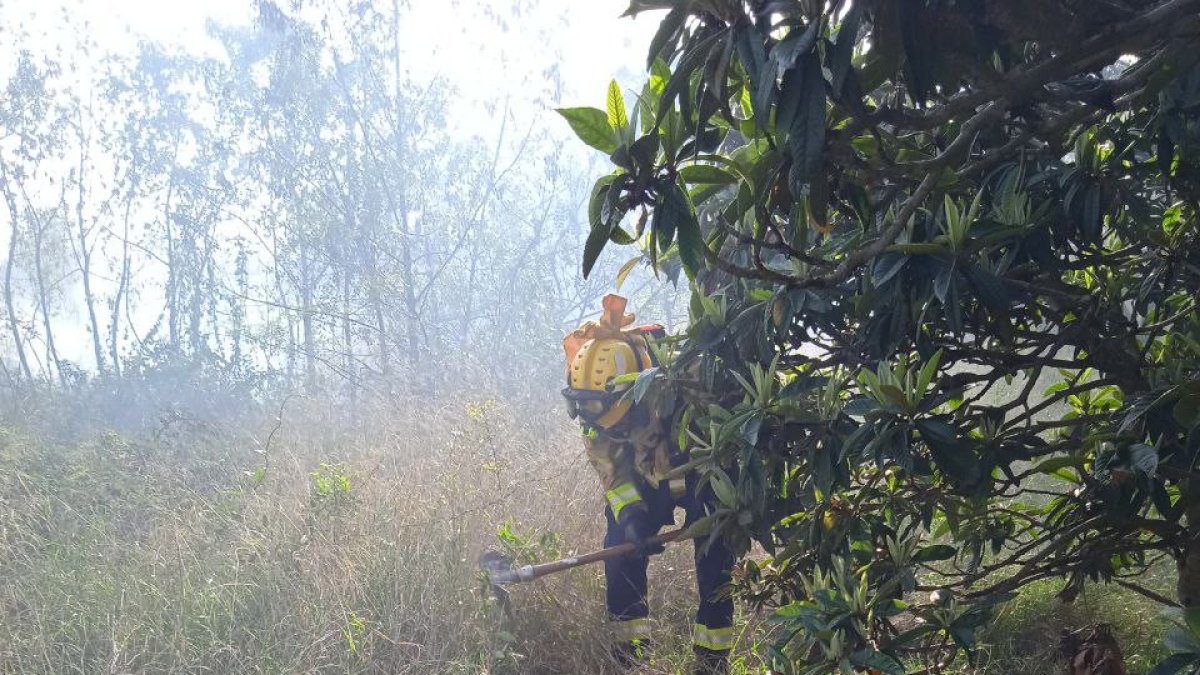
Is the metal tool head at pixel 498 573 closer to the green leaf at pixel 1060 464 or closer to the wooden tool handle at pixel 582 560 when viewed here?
the wooden tool handle at pixel 582 560

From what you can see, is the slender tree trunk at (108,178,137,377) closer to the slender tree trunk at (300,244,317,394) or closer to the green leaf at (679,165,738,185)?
the slender tree trunk at (300,244,317,394)

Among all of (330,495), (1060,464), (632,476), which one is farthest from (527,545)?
(1060,464)

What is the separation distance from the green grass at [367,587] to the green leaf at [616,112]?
2347mm

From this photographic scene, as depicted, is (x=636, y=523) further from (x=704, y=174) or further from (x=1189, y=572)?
(x=704, y=174)

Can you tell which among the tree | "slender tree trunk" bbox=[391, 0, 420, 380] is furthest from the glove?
"slender tree trunk" bbox=[391, 0, 420, 380]

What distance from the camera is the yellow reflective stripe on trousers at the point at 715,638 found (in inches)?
147

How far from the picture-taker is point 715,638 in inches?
148

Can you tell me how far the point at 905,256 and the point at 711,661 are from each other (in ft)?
8.17

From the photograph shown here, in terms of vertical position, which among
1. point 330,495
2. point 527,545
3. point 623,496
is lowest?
point 527,545

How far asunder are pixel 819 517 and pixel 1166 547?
0.75 meters

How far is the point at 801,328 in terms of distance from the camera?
231 cm

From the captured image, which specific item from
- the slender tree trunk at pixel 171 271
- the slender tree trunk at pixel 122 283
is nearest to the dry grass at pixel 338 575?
the slender tree trunk at pixel 122 283

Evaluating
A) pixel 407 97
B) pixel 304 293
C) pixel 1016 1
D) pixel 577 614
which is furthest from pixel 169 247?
pixel 1016 1

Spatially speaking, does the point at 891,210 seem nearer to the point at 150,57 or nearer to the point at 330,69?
the point at 330,69
